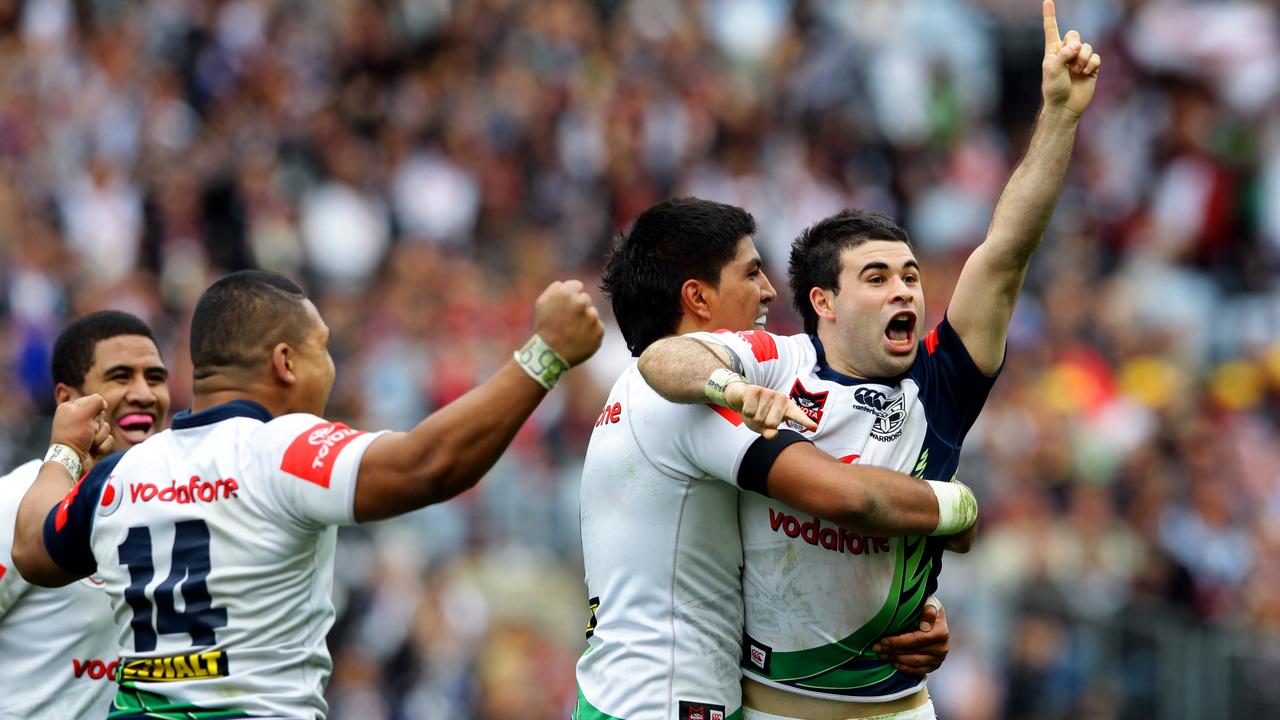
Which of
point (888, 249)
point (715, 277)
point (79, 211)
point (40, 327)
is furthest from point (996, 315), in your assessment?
point (79, 211)

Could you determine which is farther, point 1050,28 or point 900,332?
point 1050,28

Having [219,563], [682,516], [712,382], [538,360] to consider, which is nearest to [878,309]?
[712,382]

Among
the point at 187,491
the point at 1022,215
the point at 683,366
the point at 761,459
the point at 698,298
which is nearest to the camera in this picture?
the point at 761,459

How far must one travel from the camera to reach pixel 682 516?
561 cm

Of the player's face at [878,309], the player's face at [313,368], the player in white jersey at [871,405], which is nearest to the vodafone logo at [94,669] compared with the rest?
the player's face at [313,368]

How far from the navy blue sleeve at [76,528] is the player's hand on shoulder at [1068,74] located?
3.36m

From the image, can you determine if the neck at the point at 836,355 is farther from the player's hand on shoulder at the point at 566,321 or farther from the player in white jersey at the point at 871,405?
the player's hand on shoulder at the point at 566,321

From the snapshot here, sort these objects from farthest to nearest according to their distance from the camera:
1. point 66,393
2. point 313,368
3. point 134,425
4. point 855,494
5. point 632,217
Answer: point 632,217, point 66,393, point 134,425, point 313,368, point 855,494

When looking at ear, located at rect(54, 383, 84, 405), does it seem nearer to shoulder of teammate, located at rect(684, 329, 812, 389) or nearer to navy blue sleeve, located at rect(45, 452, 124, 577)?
navy blue sleeve, located at rect(45, 452, 124, 577)

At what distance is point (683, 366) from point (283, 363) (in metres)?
1.39

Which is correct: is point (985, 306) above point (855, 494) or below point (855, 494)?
above

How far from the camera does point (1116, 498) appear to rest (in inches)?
580

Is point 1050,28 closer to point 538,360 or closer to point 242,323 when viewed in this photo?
point 538,360

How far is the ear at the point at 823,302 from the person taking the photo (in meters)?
5.82
